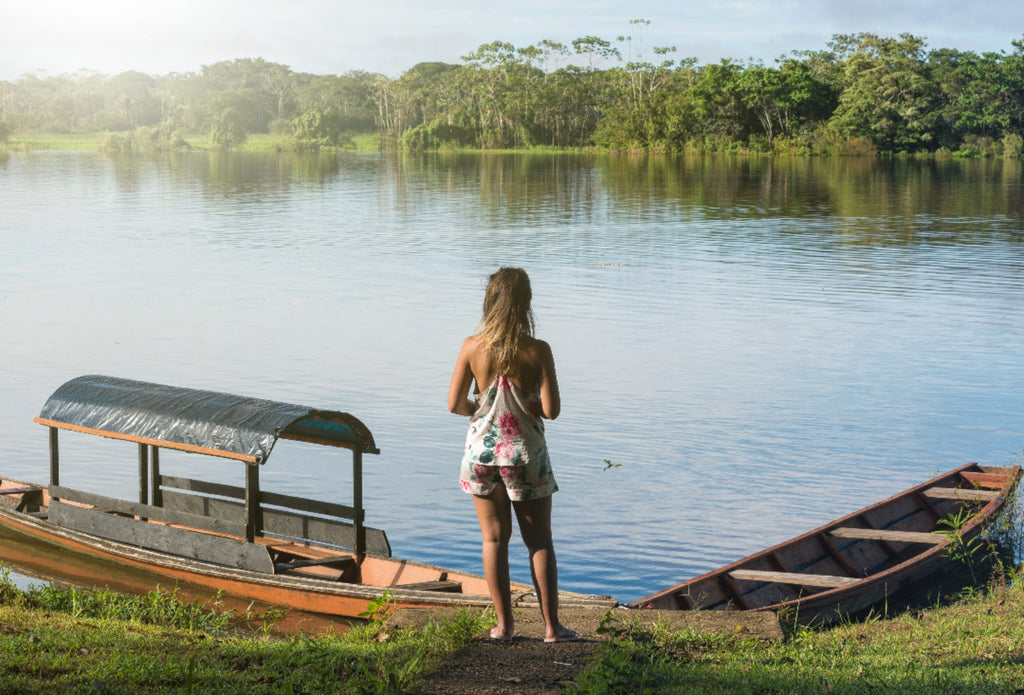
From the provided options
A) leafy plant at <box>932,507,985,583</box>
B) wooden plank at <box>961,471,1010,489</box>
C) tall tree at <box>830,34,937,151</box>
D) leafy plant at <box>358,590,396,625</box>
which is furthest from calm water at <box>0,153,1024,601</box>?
tall tree at <box>830,34,937,151</box>

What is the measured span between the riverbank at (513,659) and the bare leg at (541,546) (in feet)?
0.90

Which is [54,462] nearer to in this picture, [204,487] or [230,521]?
[204,487]

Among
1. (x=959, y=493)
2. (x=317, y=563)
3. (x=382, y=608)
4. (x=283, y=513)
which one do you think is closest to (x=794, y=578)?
(x=382, y=608)

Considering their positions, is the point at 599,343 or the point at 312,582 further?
the point at 599,343

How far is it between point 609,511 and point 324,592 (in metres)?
4.15

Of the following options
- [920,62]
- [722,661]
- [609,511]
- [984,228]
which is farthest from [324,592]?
[920,62]

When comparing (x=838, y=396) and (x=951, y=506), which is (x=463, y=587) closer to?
(x=951, y=506)

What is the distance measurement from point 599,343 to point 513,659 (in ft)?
46.0

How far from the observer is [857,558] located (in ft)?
32.7

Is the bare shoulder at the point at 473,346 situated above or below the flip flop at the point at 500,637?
above

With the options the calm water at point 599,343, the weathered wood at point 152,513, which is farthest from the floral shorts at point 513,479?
the calm water at point 599,343

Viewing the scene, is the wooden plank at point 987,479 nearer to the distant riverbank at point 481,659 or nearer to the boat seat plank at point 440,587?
the distant riverbank at point 481,659

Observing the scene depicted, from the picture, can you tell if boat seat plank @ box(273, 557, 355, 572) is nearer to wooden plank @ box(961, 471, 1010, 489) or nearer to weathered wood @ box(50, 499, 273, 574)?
weathered wood @ box(50, 499, 273, 574)

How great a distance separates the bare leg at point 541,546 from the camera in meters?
6.02
